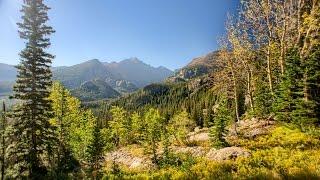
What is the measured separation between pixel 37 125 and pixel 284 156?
20993mm

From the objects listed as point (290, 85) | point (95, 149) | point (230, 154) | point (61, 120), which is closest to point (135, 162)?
point (61, 120)

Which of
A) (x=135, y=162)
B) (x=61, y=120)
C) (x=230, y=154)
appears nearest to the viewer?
(x=230, y=154)

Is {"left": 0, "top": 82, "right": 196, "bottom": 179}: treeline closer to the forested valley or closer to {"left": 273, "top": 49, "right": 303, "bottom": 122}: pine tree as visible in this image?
the forested valley

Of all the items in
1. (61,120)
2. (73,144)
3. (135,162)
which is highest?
(61,120)

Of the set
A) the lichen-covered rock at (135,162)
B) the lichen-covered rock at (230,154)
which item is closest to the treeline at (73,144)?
the lichen-covered rock at (135,162)

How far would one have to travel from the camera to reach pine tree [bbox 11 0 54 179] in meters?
30.4

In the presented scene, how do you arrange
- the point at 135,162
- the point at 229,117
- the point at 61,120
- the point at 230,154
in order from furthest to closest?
the point at 61,120, the point at 135,162, the point at 229,117, the point at 230,154

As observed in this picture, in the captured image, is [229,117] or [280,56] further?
[280,56]

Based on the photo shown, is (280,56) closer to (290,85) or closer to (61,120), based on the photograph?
(290,85)

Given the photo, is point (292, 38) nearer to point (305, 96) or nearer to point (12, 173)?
point (305, 96)

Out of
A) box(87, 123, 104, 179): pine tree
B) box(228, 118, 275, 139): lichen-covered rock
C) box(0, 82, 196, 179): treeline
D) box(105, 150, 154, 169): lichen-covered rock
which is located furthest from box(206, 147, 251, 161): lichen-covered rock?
box(228, 118, 275, 139): lichen-covered rock

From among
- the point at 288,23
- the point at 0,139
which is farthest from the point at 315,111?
the point at 0,139

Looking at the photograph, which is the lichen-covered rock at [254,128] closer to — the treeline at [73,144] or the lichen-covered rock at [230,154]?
the treeline at [73,144]

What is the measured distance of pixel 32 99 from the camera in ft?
104
